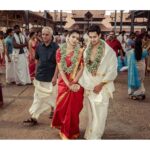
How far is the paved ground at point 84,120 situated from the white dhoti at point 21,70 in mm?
1368

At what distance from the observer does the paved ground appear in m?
5.58

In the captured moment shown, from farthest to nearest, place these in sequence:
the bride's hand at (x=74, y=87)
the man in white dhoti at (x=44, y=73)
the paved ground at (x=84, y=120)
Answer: the man in white dhoti at (x=44, y=73)
the paved ground at (x=84, y=120)
the bride's hand at (x=74, y=87)

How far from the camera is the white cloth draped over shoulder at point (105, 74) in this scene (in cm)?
508

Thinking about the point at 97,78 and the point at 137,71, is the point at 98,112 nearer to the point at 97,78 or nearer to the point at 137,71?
the point at 97,78

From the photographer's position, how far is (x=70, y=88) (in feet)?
16.8

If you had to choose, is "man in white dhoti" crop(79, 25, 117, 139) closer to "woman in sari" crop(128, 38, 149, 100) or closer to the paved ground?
the paved ground

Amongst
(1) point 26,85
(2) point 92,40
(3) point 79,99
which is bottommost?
(1) point 26,85

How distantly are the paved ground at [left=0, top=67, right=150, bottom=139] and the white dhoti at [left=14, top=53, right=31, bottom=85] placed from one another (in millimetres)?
1368

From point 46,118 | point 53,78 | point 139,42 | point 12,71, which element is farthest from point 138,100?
point 12,71

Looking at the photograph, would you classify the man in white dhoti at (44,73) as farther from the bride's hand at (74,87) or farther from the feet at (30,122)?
the bride's hand at (74,87)

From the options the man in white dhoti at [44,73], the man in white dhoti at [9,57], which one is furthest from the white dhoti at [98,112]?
the man in white dhoti at [9,57]

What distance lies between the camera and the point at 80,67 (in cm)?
525

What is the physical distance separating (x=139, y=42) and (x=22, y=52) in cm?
355

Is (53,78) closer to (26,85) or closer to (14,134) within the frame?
(14,134)
